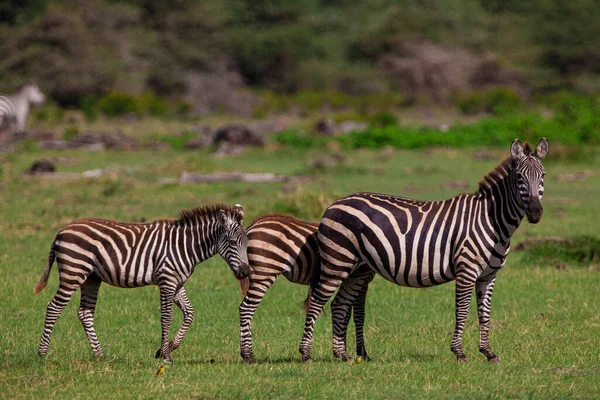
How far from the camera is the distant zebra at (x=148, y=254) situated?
907cm

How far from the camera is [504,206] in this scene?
359 inches

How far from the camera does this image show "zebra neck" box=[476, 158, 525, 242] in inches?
357

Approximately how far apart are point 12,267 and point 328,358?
6.28 meters

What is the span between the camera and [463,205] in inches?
366

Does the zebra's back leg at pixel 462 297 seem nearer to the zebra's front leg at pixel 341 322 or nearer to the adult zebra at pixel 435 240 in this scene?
the adult zebra at pixel 435 240

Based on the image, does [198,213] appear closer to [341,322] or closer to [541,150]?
[341,322]

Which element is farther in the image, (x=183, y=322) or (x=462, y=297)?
(x=183, y=322)

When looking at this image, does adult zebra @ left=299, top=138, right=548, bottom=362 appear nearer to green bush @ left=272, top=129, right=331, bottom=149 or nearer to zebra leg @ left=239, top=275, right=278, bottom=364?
zebra leg @ left=239, top=275, right=278, bottom=364

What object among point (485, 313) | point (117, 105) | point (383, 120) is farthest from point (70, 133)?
point (485, 313)

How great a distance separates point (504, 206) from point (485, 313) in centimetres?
103

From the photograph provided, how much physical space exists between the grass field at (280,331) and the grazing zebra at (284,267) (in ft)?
1.35

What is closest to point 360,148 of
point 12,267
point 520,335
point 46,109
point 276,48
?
point 46,109

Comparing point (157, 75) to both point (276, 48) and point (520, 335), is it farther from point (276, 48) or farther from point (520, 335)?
point (520, 335)

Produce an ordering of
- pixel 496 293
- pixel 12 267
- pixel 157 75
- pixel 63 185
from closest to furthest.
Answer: pixel 496 293
pixel 12 267
pixel 63 185
pixel 157 75
